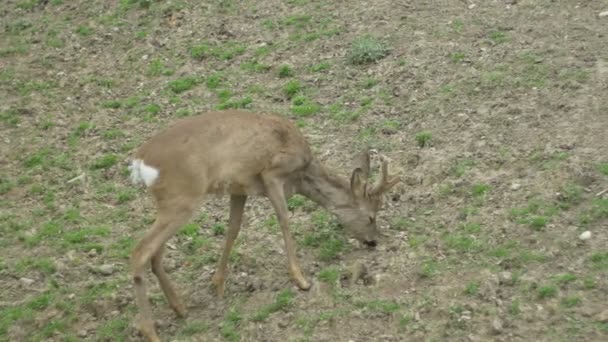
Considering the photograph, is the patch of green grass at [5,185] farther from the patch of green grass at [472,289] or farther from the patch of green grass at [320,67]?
the patch of green grass at [472,289]

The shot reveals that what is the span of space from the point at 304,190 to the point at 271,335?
68.9 inches

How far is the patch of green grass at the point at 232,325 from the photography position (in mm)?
7652

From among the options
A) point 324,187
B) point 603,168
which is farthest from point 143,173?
point 603,168

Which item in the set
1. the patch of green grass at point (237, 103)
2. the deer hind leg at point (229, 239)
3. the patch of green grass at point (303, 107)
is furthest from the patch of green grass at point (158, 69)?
the deer hind leg at point (229, 239)

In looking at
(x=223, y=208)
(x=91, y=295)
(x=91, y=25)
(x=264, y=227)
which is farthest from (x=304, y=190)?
(x=91, y=25)

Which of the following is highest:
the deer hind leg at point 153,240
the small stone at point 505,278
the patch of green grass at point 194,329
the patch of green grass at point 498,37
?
the deer hind leg at point 153,240

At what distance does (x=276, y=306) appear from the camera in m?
7.92

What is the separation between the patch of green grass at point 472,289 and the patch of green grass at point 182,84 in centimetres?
576

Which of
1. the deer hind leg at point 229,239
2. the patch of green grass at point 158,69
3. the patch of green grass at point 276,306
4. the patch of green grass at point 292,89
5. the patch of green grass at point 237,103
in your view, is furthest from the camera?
the patch of green grass at point 158,69

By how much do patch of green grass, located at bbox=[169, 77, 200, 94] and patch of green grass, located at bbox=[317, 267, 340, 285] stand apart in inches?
182

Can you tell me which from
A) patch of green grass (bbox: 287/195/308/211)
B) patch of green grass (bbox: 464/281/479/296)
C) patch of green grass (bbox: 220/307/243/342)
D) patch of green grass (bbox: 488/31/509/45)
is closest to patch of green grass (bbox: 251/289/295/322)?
patch of green grass (bbox: 220/307/243/342)

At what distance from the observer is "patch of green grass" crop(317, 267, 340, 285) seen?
820 centimetres

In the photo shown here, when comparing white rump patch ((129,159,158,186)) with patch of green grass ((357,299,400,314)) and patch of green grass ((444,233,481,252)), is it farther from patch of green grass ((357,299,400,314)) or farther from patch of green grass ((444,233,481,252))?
patch of green grass ((444,233,481,252))

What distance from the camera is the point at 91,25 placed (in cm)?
1430
